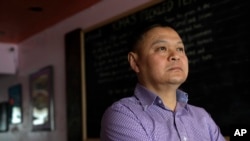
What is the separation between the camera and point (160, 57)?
1018 mm

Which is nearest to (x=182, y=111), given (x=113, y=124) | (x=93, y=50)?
(x=113, y=124)

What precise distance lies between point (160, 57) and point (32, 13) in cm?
230

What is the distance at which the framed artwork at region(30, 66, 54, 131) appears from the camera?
3.53m

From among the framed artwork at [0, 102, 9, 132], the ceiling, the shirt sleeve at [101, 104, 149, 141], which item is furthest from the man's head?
the framed artwork at [0, 102, 9, 132]

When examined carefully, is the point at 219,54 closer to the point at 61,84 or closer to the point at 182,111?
the point at 182,111

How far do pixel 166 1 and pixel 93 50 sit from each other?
2.80ft

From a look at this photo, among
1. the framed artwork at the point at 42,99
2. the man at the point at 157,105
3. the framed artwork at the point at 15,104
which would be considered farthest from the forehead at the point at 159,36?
the framed artwork at the point at 15,104

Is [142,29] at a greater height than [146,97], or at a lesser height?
greater

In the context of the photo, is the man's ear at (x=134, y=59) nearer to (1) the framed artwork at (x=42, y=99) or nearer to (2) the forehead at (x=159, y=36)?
(2) the forehead at (x=159, y=36)

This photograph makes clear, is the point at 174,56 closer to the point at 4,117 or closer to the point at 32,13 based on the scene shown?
the point at 32,13

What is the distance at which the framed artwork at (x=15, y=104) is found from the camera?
4.14 m

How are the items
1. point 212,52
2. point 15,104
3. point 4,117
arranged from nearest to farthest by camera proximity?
point 212,52
point 15,104
point 4,117

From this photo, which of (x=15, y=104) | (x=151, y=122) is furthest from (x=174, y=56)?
(x=15, y=104)

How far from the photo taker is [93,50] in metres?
3.02
